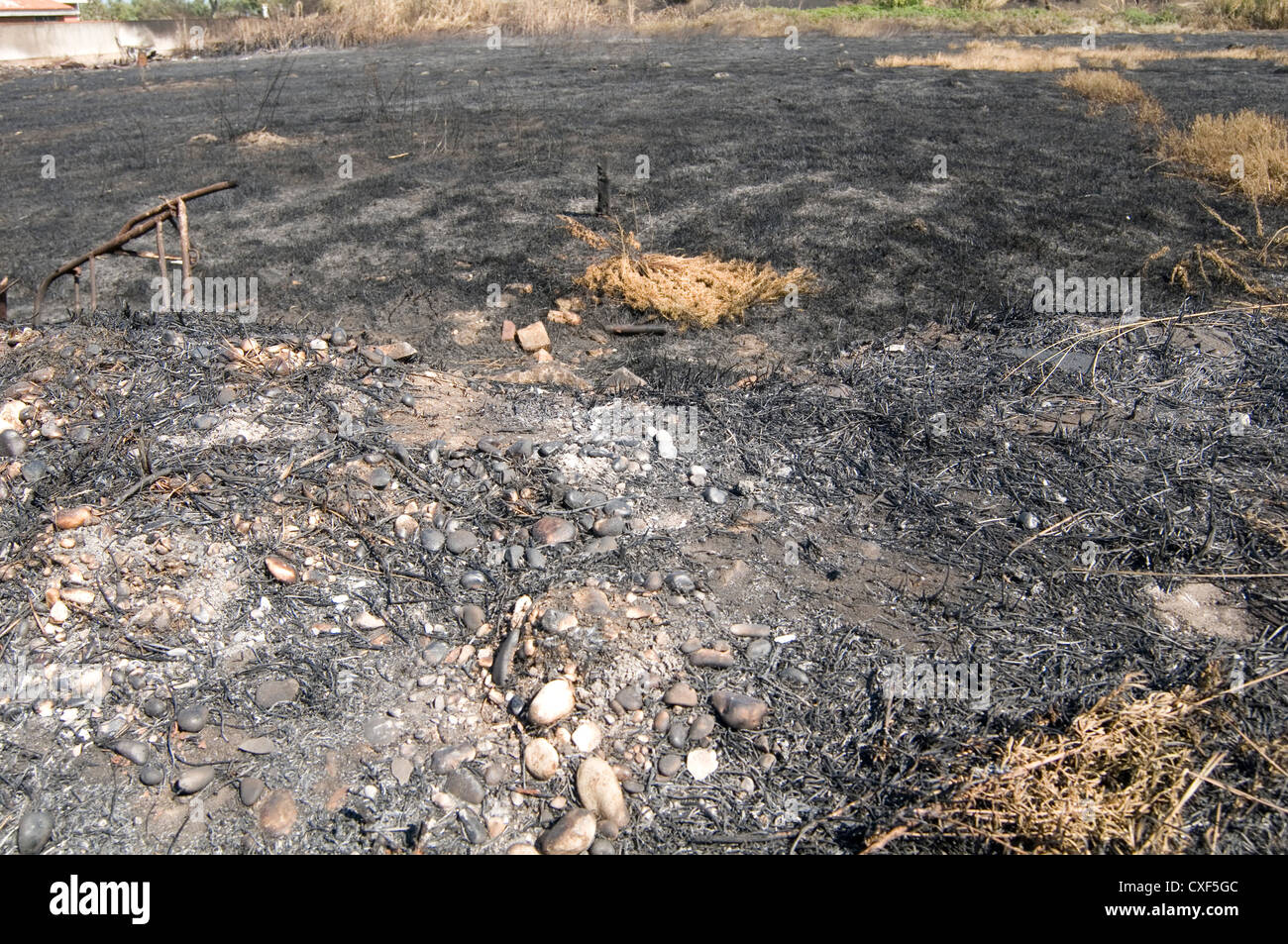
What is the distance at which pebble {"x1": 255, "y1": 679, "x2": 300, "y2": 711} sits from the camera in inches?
101

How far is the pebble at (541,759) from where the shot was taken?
236cm

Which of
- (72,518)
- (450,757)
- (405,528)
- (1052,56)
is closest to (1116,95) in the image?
(1052,56)

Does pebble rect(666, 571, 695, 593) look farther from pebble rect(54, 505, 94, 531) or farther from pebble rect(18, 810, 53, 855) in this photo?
pebble rect(54, 505, 94, 531)

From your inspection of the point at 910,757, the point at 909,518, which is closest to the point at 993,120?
the point at 909,518

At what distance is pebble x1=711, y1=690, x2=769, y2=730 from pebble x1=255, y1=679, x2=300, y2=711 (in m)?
1.32

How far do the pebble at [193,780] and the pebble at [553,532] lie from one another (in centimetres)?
127

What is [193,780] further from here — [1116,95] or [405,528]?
[1116,95]

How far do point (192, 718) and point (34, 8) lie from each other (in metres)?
30.5

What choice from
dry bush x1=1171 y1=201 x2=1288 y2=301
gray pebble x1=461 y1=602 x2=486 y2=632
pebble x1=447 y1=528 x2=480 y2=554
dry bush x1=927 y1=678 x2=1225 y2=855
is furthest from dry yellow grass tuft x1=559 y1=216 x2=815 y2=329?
dry bush x1=927 y1=678 x2=1225 y2=855

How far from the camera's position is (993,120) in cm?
961

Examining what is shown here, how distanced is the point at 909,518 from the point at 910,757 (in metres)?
1.14

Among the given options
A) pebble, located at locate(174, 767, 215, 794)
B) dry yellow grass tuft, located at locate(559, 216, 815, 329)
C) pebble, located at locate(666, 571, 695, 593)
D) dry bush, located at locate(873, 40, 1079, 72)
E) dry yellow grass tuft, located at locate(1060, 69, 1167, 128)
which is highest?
dry bush, located at locate(873, 40, 1079, 72)

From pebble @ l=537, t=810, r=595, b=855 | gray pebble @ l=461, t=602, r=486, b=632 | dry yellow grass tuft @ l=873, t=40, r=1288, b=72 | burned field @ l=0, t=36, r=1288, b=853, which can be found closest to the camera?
pebble @ l=537, t=810, r=595, b=855

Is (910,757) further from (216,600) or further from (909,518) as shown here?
(216,600)
